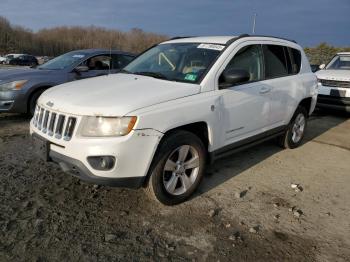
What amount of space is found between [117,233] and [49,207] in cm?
86

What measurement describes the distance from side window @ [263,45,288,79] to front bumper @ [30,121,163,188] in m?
2.37

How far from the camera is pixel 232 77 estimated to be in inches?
156

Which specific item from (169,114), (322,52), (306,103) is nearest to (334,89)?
(306,103)

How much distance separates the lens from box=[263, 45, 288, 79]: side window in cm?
494

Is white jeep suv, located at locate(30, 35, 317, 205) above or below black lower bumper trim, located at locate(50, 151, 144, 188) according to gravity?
above

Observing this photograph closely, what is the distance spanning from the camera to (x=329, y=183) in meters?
4.66

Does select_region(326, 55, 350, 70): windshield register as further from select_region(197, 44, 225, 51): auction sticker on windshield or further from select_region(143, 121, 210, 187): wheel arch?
select_region(143, 121, 210, 187): wheel arch

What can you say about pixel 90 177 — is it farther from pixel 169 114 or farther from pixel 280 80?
pixel 280 80

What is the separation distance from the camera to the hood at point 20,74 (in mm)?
6711

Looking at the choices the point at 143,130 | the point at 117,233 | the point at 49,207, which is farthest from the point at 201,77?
the point at 49,207

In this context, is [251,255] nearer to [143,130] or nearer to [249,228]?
[249,228]

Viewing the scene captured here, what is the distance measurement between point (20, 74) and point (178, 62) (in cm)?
396

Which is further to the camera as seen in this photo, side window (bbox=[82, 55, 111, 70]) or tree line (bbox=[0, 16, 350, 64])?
tree line (bbox=[0, 16, 350, 64])

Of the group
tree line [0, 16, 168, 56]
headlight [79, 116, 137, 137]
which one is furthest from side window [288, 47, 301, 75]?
tree line [0, 16, 168, 56]
